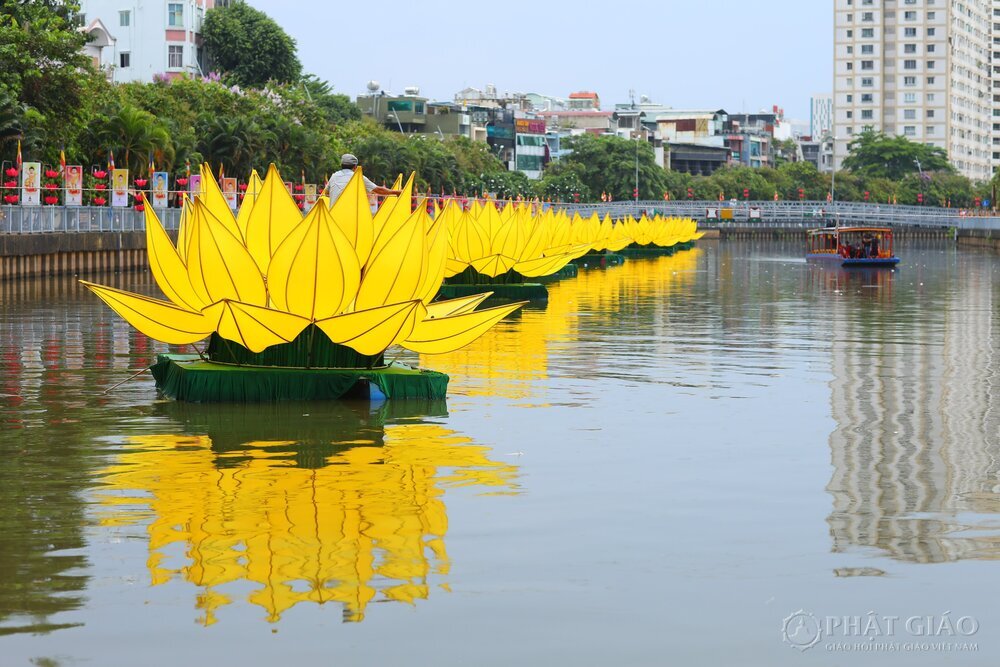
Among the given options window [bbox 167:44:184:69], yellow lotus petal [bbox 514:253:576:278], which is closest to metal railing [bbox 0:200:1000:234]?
window [bbox 167:44:184:69]

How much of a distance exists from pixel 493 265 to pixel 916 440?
1905 centimetres

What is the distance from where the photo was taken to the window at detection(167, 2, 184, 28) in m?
97.8

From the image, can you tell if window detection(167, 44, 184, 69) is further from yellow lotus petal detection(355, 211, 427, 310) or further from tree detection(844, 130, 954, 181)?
yellow lotus petal detection(355, 211, 427, 310)

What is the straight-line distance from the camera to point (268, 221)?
1292 cm

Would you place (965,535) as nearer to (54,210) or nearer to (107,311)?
(107,311)

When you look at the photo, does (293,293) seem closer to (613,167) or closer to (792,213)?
(792,213)

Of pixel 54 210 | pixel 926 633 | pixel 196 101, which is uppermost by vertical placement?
pixel 196 101

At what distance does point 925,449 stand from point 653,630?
204 inches

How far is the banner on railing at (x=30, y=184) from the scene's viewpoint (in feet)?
114

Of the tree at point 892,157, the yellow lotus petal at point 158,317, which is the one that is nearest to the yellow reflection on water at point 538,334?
the yellow lotus petal at point 158,317

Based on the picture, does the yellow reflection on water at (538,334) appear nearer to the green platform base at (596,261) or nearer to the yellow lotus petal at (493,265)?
the yellow lotus petal at (493,265)

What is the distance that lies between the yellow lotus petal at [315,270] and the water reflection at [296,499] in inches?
31.0

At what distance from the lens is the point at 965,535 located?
8102 mm

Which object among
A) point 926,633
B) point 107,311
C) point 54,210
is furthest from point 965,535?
point 54,210
